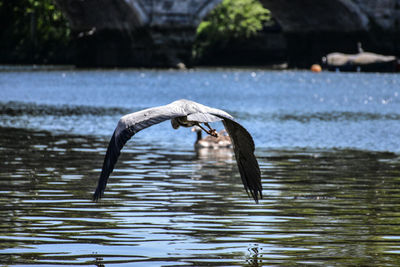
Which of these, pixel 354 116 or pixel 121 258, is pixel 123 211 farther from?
pixel 354 116

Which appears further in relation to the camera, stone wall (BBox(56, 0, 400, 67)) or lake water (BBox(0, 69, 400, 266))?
stone wall (BBox(56, 0, 400, 67))

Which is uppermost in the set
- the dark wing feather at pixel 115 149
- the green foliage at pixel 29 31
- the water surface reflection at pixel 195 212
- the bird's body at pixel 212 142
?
the dark wing feather at pixel 115 149

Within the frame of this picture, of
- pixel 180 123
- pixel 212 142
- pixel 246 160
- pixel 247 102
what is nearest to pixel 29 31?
pixel 247 102

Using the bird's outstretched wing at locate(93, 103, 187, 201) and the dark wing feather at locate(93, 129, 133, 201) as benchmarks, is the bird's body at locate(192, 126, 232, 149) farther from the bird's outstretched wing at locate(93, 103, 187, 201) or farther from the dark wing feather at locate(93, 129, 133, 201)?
the dark wing feather at locate(93, 129, 133, 201)

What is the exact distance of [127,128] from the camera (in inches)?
318

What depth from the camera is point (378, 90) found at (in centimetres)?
4422

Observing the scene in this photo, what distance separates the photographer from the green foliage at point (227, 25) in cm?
8225

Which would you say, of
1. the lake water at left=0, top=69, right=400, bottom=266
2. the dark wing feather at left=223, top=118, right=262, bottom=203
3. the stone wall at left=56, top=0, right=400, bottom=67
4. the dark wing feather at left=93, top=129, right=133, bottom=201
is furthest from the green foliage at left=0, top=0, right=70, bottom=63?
the dark wing feather at left=93, top=129, right=133, bottom=201

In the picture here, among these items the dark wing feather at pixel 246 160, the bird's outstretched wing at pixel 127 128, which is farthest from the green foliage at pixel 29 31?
the bird's outstretched wing at pixel 127 128

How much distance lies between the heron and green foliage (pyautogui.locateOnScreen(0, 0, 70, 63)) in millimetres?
63140

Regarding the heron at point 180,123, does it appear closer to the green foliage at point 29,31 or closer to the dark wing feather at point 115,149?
the dark wing feather at point 115,149

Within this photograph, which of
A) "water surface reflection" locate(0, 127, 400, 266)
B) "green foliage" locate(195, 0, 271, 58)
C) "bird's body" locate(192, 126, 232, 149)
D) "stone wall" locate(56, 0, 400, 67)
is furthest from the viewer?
"green foliage" locate(195, 0, 271, 58)

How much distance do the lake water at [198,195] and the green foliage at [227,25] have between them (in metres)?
52.2

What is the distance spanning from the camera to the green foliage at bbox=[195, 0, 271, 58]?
8225 cm
